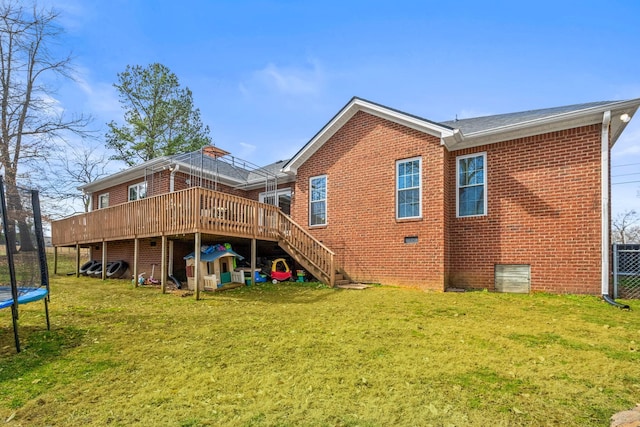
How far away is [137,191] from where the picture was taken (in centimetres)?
1517

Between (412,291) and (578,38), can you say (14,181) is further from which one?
(578,38)

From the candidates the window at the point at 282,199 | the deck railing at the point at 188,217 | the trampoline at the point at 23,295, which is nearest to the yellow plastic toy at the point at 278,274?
the deck railing at the point at 188,217

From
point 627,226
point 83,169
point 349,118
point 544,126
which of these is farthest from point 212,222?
point 627,226

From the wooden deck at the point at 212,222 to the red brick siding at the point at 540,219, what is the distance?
418 centimetres

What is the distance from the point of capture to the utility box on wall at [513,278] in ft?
28.6

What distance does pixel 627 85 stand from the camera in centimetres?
1187

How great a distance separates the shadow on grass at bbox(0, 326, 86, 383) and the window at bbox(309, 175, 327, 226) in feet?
26.0

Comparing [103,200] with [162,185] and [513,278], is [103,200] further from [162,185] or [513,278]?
[513,278]

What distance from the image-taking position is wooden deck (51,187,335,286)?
9.12 metres

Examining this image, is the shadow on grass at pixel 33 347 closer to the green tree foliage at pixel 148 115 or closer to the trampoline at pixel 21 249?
the trampoline at pixel 21 249

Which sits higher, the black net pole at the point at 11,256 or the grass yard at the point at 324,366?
the black net pole at the point at 11,256

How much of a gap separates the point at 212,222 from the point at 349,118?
229 inches

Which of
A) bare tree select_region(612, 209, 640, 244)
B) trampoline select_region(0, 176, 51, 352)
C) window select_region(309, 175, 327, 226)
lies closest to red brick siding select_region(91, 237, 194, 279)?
window select_region(309, 175, 327, 226)

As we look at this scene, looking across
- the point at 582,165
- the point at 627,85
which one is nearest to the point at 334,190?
the point at 582,165
